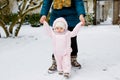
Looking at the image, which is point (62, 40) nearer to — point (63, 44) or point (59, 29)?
point (63, 44)

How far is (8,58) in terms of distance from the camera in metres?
5.57

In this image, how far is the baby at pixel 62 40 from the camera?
3.95 meters

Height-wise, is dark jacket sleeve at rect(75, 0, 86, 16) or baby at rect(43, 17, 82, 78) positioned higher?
dark jacket sleeve at rect(75, 0, 86, 16)

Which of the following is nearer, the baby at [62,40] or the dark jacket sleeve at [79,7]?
the baby at [62,40]

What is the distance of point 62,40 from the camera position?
13.1ft

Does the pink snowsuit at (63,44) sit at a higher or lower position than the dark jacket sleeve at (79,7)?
lower

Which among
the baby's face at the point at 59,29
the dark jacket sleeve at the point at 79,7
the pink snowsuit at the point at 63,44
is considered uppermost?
the dark jacket sleeve at the point at 79,7

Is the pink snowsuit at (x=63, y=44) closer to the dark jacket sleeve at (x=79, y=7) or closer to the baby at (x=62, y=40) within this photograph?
the baby at (x=62, y=40)

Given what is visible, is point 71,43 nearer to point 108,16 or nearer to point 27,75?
point 27,75

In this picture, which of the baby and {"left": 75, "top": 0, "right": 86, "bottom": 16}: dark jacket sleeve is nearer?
the baby

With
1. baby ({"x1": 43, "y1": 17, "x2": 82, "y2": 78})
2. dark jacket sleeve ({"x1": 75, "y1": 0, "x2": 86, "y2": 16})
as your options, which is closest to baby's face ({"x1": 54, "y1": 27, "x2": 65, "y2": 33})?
baby ({"x1": 43, "y1": 17, "x2": 82, "y2": 78})

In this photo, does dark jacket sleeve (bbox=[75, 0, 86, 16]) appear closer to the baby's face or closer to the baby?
the baby

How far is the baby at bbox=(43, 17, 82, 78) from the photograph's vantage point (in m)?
3.95

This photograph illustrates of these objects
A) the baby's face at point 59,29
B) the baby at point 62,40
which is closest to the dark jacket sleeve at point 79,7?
the baby at point 62,40
